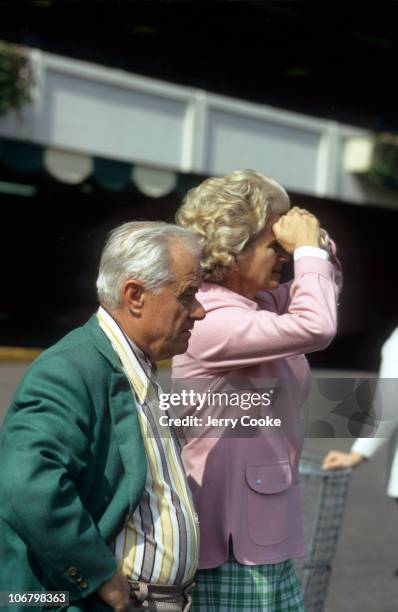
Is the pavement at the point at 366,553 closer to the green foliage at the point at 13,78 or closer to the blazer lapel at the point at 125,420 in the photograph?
the blazer lapel at the point at 125,420

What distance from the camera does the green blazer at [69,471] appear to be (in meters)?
1.75

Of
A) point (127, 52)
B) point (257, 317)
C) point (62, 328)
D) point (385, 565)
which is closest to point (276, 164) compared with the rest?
point (62, 328)

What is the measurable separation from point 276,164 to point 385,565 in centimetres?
1317

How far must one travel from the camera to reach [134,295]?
6.47 ft

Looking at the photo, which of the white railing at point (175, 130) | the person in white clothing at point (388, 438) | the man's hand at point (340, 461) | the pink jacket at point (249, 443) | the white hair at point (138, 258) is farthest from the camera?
the white railing at point (175, 130)

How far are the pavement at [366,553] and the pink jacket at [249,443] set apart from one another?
2704 mm

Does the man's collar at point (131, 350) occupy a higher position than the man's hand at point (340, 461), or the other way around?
the man's collar at point (131, 350)

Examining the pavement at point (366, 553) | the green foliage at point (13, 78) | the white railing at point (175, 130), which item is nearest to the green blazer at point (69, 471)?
the pavement at point (366, 553)

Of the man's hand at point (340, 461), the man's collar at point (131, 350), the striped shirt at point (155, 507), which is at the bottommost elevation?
the man's hand at point (340, 461)

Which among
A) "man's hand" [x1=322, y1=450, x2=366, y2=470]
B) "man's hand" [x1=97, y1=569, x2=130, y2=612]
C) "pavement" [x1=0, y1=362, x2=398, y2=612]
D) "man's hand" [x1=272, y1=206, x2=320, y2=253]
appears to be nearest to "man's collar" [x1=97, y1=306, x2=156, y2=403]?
"man's hand" [x1=97, y1=569, x2=130, y2=612]

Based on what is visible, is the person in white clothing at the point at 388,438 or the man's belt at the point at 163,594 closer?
the man's belt at the point at 163,594

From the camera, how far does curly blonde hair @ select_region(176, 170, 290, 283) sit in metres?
2.23

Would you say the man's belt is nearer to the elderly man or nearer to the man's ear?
the elderly man

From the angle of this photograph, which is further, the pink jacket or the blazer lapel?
the pink jacket
